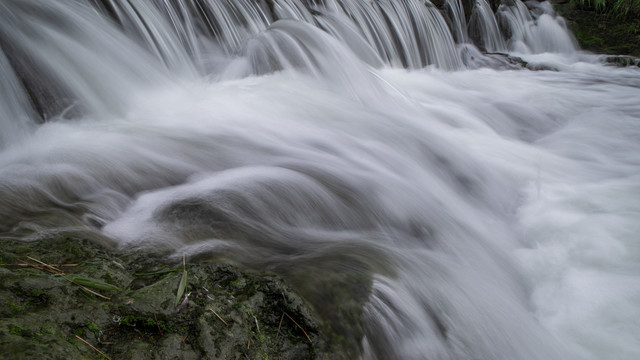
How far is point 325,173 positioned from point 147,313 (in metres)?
1.63

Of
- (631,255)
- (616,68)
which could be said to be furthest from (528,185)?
(616,68)

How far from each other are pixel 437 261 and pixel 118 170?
1.87 meters

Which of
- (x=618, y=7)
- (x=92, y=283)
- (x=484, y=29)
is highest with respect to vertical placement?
(x=92, y=283)

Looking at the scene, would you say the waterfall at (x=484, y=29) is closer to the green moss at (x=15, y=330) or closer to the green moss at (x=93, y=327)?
Answer: the green moss at (x=93, y=327)

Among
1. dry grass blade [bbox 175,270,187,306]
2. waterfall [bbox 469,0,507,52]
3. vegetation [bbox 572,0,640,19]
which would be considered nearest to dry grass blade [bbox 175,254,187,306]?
dry grass blade [bbox 175,270,187,306]

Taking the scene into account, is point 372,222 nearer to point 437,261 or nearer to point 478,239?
point 437,261

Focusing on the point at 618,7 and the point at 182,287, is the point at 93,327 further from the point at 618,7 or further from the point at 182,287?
the point at 618,7

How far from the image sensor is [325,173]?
9.11 ft

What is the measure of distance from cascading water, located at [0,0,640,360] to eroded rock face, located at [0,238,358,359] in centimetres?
16

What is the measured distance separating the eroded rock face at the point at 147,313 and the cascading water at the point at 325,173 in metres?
0.16

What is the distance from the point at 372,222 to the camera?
7.67 feet

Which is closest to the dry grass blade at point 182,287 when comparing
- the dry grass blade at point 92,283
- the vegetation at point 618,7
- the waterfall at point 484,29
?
the dry grass blade at point 92,283

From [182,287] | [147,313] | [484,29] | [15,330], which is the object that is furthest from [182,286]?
[484,29]

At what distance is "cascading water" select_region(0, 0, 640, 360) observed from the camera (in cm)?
183
